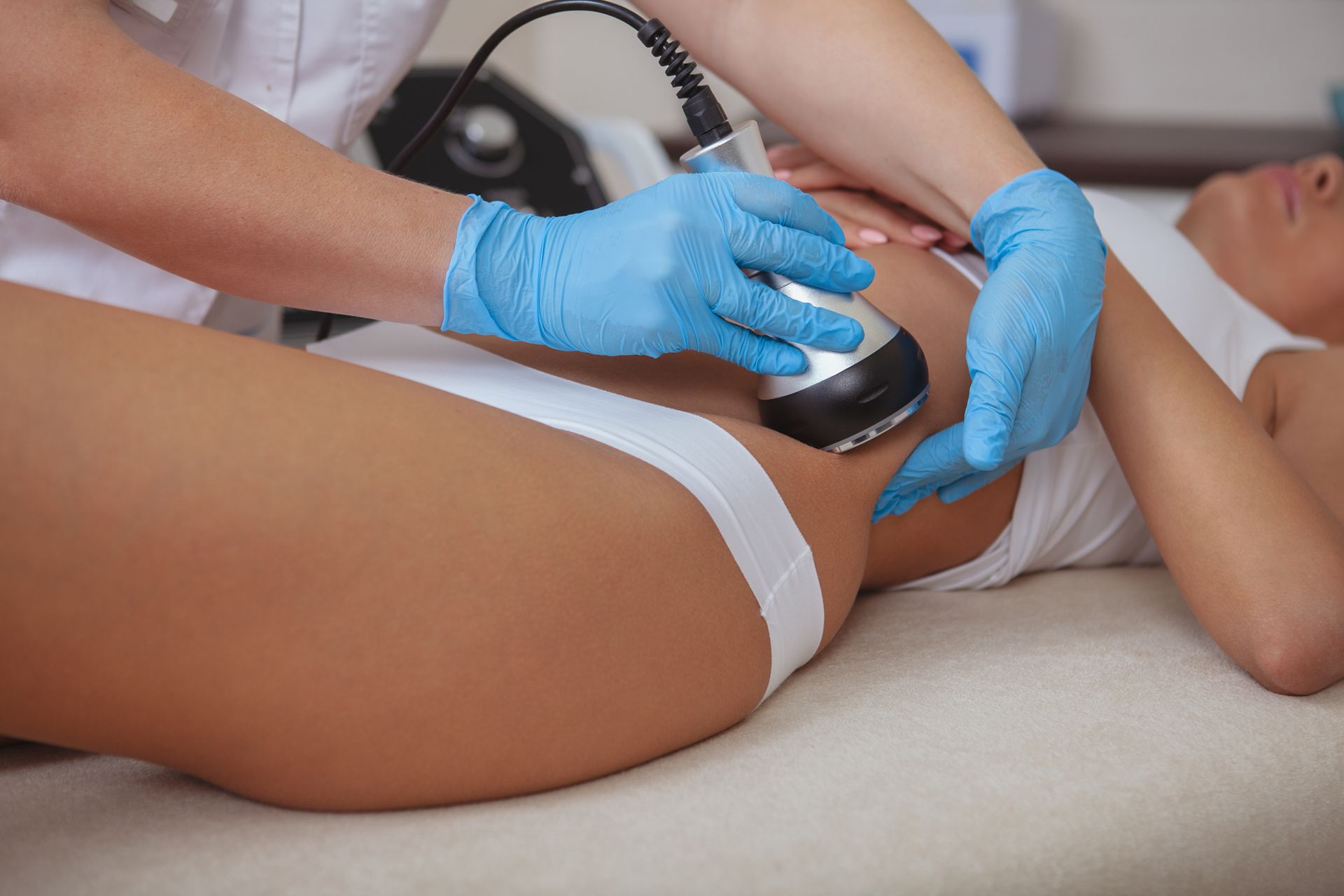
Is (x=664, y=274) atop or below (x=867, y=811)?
atop

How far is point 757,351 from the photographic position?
2.49ft

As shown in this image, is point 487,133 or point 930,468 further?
point 487,133

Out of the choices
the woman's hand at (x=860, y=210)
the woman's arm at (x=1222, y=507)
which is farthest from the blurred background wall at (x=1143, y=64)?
the woman's arm at (x=1222, y=507)

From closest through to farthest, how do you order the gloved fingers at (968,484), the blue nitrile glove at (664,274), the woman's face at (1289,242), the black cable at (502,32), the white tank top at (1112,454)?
the blue nitrile glove at (664,274)
the black cable at (502,32)
the gloved fingers at (968,484)
the white tank top at (1112,454)
the woman's face at (1289,242)

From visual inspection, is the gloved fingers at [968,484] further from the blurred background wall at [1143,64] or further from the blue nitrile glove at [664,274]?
the blurred background wall at [1143,64]

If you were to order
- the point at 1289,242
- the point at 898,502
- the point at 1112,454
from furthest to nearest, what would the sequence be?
the point at 1289,242 < the point at 1112,454 < the point at 898,502

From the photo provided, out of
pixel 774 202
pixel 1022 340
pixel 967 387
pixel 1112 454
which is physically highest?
pixel 774 202

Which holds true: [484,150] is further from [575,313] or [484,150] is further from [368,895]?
[368,895]

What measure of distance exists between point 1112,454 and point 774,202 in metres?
0.54

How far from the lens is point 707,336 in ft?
2.44

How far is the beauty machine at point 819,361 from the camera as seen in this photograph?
0.74 metres

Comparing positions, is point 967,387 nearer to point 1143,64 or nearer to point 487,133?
point 487,133


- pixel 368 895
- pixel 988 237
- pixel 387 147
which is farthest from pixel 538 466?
pixel 387 147

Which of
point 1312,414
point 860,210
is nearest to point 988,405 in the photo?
point 860,210
